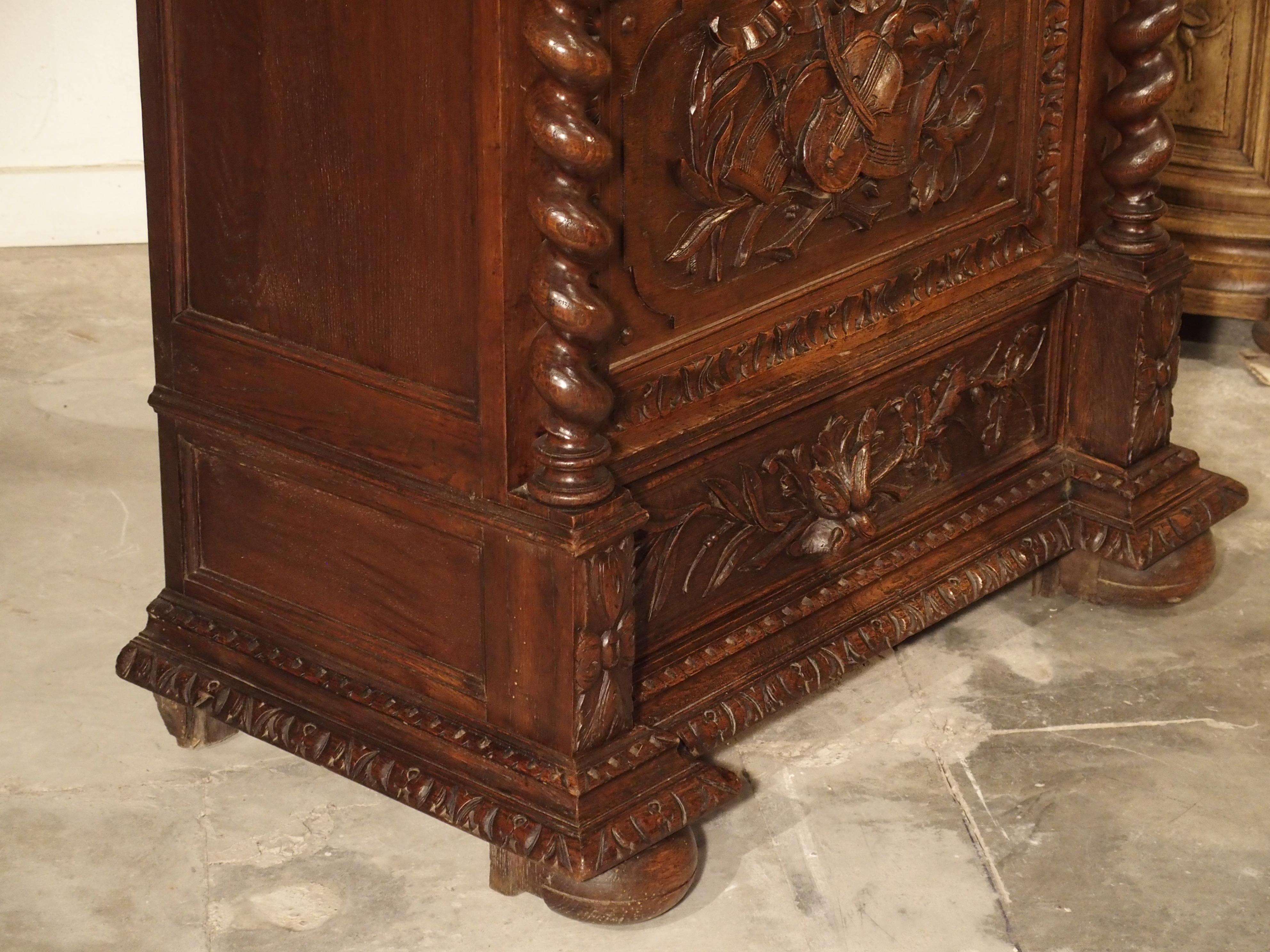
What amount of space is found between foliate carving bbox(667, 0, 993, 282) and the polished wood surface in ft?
4.63

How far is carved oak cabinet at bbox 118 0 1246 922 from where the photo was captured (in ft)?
7.78

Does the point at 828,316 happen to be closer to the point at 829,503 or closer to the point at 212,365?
the point at 829,503

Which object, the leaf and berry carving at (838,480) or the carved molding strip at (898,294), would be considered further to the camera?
the leaf and berry carving at (838,480)

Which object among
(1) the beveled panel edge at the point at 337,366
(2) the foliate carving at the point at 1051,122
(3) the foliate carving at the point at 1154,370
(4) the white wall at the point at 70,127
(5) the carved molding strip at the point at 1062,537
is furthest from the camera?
(4) the white wall at the point at 70,127

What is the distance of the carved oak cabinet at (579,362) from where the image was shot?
7.78 ft

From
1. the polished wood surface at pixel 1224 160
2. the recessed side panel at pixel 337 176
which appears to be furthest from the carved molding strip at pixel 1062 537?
the polished wood surface at pixel 1224 160

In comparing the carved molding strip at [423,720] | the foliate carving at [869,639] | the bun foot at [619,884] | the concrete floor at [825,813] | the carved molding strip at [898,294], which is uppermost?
the carved molding strip at [898,294]

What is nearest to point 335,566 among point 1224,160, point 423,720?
point 423,720

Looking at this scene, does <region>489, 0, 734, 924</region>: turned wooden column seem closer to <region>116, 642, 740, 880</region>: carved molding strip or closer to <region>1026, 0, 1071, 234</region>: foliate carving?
<region>116, 642, 740, 880</region>: carved molding strip

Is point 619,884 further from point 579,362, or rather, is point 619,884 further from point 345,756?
point 579,362

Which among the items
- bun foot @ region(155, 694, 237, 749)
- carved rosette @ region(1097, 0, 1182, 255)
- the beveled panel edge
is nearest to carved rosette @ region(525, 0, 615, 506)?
the beveled panel edge

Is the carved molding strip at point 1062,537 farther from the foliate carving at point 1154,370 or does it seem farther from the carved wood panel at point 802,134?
the carved wood panel at point 802,134

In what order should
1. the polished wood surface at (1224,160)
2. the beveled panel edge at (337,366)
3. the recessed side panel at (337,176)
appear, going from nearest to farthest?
the recessed side panel at (337,176) < the beveled panel edge at (337,366) < the polished wood surface at (1224,160)

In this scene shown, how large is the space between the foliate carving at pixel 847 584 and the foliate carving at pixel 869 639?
0.05m
